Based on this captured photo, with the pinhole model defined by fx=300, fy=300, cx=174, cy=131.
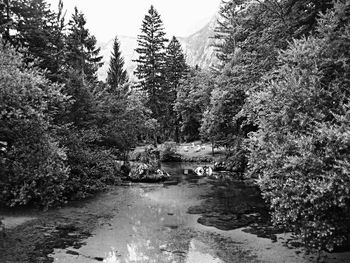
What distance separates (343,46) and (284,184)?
471 centimetres

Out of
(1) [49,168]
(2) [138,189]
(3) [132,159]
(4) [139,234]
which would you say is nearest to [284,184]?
(4) [139,234]

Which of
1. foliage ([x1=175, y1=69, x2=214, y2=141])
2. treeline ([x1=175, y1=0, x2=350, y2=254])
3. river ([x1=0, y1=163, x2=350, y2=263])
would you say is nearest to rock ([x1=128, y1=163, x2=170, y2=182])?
river ([x1=0, y1=163, x2=350, y2=263])

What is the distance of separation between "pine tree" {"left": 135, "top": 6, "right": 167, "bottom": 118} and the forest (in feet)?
48.5

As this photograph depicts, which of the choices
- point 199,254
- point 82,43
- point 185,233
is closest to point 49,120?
point 185,233

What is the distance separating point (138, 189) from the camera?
72.3ft

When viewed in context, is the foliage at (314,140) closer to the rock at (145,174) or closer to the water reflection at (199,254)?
the water reflection at (199,254)

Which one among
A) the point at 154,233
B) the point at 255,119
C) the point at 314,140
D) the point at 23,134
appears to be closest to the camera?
the point at 314,140

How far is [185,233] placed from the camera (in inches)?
500

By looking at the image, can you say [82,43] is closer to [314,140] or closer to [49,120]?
[49,120]

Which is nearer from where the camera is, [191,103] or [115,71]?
[191,103]

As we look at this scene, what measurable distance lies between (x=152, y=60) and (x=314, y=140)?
1572 inches

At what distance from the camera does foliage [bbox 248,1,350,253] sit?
7.71 meters

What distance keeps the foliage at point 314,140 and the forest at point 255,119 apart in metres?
0.03

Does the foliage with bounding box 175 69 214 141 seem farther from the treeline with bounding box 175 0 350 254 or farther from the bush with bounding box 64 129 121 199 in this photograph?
the treeline with bounding box 175 0 350 254
